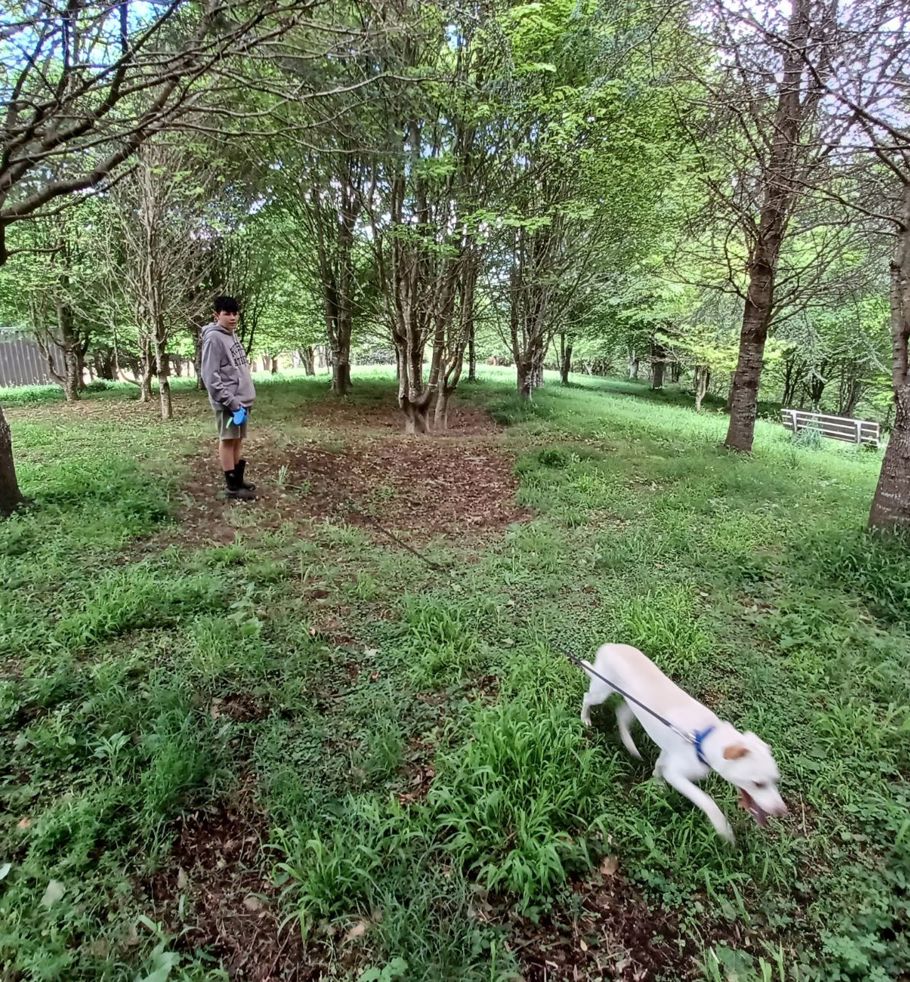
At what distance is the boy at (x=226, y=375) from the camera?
4.88 metres

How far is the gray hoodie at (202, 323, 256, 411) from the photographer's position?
4.88 metres

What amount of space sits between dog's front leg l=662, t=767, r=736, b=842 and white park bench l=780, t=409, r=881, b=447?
14438mm

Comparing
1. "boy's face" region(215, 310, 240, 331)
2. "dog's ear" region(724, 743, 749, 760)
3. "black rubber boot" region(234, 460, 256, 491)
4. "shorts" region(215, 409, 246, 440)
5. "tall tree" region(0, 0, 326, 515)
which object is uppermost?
"tall tree" region(0, 0, 326, 515)

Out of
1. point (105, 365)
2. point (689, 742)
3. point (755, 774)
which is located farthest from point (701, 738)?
point (105, 365)

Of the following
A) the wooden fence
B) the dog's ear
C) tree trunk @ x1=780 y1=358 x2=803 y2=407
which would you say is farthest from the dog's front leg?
tree trunk @ x1=780 y1=358 x2=803 y2=407

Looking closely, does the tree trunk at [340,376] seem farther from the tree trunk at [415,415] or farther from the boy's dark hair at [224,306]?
the boy's dark hair at [224,306]

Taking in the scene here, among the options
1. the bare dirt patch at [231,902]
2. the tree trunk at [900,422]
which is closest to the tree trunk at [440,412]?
the tree trunk at [900,422]

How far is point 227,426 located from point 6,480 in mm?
1804

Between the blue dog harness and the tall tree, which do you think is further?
the tall tree

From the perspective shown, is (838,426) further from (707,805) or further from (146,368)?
(146,368)

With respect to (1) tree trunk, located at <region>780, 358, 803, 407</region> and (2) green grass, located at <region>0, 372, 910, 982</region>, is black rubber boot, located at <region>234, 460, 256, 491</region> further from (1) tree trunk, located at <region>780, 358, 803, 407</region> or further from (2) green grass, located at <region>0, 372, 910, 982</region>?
(1) tree trunk, located at <region>780, 358, 803, 407</region>

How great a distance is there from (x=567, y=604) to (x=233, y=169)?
10144 mm

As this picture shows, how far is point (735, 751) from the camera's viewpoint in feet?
6.03

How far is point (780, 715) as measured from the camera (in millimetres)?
2662
